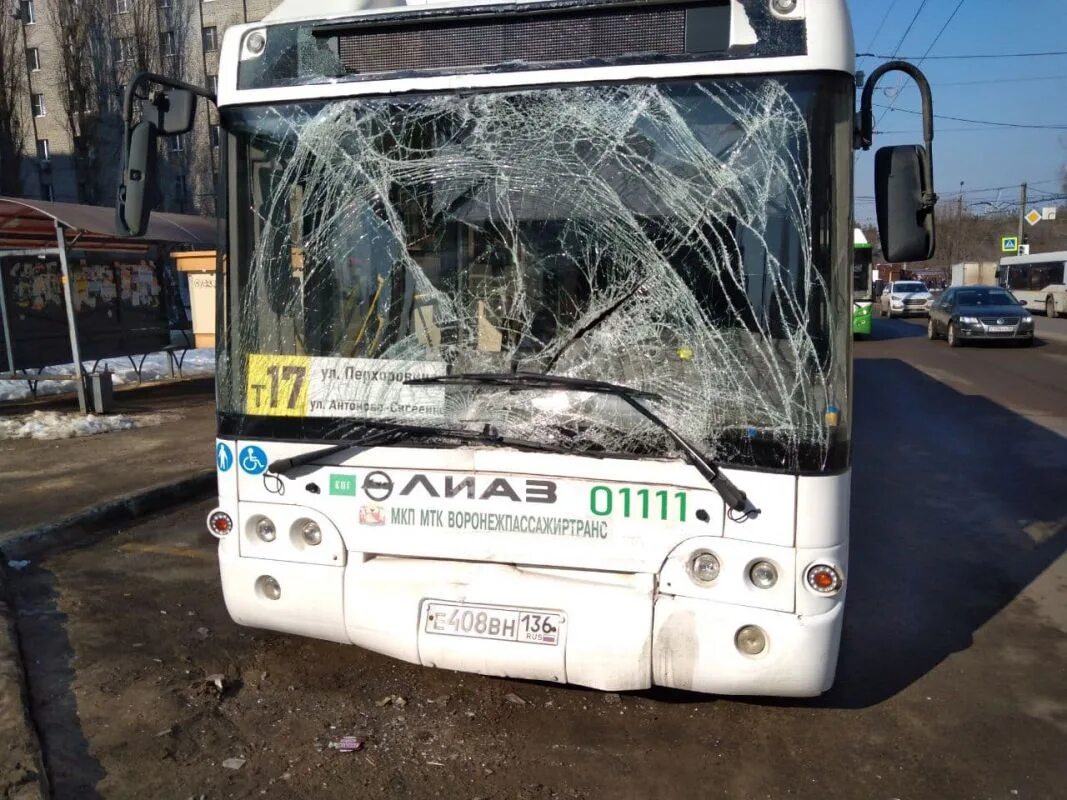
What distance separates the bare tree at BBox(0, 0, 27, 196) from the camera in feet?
106

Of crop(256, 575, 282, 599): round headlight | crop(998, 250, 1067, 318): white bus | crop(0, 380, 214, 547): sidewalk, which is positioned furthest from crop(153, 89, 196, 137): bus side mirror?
crop(998, 250, 1067, 318): white bus

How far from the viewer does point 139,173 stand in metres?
3.93

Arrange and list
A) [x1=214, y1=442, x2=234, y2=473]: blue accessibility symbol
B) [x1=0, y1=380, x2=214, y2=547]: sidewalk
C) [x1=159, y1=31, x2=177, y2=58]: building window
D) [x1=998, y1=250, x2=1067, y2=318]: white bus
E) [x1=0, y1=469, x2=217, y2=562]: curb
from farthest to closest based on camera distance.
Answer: [x1=159, y1=31, x2=177, y2=58]: building window
[x1=998, y1=250, x2=1067, y2=318]: white bus
[x1=0, y1=380, x2=214, y2=547]: sidewalk
[x1=0, y1=469, x2=217, y2=562]: curb
[x1=214, y1=442, x2=234, y2=473]: blue accessibility symbol

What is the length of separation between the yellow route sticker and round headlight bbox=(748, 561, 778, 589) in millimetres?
1923

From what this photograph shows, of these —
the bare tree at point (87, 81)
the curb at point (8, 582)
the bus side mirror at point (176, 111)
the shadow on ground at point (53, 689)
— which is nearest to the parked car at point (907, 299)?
the bare tree at point (87, 81)

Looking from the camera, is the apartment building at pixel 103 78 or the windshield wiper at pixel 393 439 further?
the apartment building at pixel 103 78

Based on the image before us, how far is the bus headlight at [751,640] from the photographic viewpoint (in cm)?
345

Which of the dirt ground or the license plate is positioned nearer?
the dirt ground

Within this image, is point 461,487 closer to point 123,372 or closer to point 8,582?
point 8,582

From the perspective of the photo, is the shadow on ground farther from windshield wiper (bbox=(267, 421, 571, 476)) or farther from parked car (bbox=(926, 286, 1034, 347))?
Answer: parked car (bbox=(926, 286, 1034, 347))

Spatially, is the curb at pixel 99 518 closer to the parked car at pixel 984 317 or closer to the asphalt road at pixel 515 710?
the asphalt road at pixel 515 710

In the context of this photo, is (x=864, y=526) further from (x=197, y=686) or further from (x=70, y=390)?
(x=70, y=390)

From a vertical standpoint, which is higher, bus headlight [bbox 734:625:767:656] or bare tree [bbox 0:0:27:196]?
bare tree [bbox 0:0:27:196]

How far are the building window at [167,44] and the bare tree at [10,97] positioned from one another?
19.4 ft
